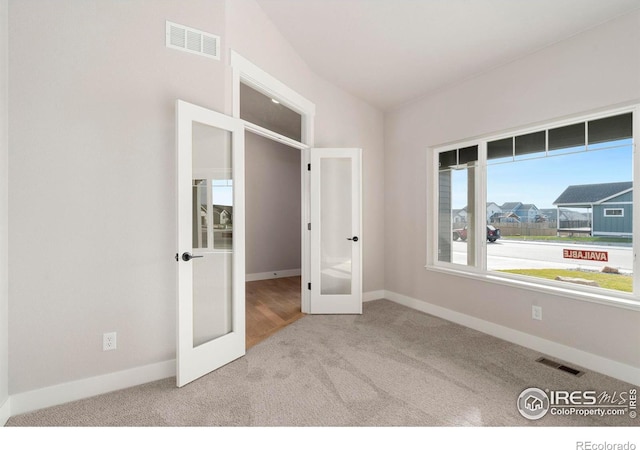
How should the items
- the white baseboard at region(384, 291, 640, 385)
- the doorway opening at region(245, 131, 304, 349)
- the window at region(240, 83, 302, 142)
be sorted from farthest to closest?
the doorway opening at region(245, 131, 304, 349) → the window at region(240, 83, 302, 142) → the white baseboard at region(384, 291, 640, 385)

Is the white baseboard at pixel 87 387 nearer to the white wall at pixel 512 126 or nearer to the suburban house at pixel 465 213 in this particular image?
the white wall at pixel 512 126

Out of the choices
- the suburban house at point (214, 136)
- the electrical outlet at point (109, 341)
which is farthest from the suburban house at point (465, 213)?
the electrical outlet at point (109, 341)

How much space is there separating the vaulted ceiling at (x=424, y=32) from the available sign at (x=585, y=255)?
1.94m

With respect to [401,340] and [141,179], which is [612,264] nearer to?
[401,340]

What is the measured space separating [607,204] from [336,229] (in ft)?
8.77

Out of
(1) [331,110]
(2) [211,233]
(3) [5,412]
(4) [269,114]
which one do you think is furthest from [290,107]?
(3) [5,412]

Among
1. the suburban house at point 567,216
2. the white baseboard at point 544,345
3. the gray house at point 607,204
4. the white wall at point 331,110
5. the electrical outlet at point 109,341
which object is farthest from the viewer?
the white wall at point 331,110

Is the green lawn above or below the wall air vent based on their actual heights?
below

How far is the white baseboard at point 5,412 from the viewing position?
5.84 ft

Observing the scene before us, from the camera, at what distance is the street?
2467 mm

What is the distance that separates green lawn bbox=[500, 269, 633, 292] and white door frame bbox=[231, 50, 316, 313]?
257 centimetres

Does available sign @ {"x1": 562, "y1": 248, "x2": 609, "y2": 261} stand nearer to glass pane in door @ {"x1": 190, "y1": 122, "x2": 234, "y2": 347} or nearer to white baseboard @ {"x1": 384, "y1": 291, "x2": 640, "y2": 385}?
white baseboard @ {"x1": 384, "y1": 291, "x2": 640, "y2": 385}

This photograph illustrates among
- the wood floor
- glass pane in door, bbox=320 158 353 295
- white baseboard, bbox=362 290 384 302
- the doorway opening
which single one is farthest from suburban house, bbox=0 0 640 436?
the doorway opening

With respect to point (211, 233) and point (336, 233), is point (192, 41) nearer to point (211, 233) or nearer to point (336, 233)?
point (211, 233)
